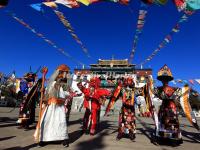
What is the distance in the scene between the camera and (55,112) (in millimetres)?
7398

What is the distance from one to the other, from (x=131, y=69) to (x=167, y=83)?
70506 mm

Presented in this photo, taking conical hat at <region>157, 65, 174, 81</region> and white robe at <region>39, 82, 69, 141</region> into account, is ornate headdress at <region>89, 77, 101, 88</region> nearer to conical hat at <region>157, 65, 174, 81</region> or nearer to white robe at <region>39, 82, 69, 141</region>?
conical hat at <region>157, 65, 174, 81</region>

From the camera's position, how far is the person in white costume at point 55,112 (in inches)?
277

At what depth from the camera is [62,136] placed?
23.6ft

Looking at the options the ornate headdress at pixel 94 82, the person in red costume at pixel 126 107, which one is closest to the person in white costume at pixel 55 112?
the person in red costume at pixel 126 107

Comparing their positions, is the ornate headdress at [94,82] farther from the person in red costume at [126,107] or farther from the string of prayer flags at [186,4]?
the string of prayer flags at [186,4]

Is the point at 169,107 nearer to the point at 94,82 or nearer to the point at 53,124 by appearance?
the point at 94,82

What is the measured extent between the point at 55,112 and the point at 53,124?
13.9 inches

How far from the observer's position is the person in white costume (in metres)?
7.03

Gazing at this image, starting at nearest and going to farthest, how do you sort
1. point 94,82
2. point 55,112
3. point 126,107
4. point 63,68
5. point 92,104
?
point 55,112 < point 63,68 < point 126,107 < point 92,104 < point 94,82

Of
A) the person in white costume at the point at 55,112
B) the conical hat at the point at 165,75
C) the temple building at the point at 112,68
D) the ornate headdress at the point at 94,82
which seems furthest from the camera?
the temple building at the point at 112,68

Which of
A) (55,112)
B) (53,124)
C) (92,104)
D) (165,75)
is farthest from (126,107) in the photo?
(53,124)

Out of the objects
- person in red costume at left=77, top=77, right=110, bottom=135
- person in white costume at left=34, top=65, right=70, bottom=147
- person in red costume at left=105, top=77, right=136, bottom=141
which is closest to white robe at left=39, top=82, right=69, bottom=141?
person in white costume at left=34, top=65, right=70, bottom=147

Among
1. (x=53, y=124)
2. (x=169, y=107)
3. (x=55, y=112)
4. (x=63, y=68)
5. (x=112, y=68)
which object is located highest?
(x=112, y=68)
